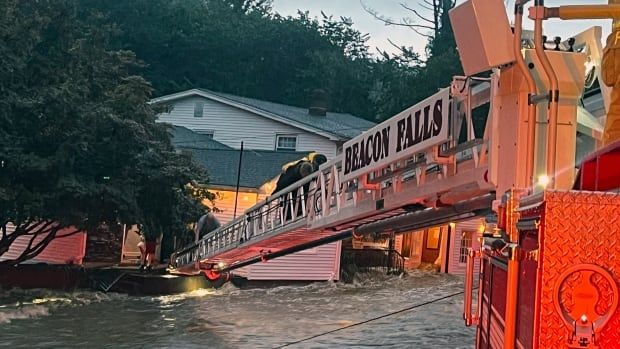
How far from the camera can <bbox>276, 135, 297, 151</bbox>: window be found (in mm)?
26906

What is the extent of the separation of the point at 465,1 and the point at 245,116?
80.5 ft

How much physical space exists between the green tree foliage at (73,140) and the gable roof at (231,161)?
3.53 meters

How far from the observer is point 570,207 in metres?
2.20

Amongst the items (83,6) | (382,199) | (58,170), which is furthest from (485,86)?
(83,6)

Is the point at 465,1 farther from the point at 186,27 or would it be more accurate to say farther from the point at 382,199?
the point at 186,27

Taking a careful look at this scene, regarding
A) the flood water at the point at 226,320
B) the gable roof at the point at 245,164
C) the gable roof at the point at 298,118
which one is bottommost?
the flood water at the point at 226,320

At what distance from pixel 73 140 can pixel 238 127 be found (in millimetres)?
12705

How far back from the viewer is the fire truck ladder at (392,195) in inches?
181

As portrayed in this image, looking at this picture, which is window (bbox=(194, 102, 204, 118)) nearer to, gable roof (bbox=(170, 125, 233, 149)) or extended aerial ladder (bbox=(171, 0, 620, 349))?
gable roof (bbox=(170, 125, 233, 149))

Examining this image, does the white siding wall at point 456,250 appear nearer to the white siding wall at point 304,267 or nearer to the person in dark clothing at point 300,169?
the white siding wall at point 304,267

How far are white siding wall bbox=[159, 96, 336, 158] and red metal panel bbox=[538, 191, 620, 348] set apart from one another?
2366 cm

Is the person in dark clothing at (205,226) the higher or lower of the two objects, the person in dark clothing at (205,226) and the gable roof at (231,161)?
the lower

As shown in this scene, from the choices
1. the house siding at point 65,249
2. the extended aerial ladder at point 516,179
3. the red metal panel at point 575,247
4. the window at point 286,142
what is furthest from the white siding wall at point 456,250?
the red metal panel at point 575,247

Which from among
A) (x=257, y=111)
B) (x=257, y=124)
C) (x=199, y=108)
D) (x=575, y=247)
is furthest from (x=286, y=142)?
(x=575, y=247)
